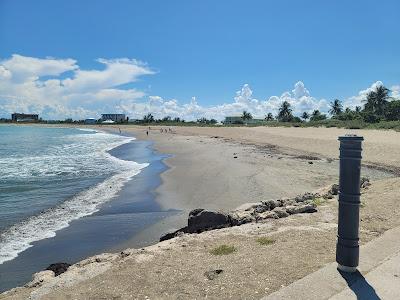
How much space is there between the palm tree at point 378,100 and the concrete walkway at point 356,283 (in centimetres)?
8553

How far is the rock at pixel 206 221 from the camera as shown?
8430 mm

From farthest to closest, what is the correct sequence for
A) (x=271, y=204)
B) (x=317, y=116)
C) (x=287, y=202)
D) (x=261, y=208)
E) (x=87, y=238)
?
(x=317, y=116) < (x=287, y=202) < (x=271, y=204) < (x=87, y=238) < (x=261, y=208)

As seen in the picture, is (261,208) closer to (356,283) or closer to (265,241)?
(265,241)

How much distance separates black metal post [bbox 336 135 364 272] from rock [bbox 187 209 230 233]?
12.8 feet

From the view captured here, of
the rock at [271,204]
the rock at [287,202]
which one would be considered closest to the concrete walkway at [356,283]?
the rock at [271,204]

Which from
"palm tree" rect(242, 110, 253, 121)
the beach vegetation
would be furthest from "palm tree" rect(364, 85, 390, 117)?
"palm tree" rect(242, 110, 253, 121)

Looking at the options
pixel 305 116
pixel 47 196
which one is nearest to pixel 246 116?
pixel 305 116

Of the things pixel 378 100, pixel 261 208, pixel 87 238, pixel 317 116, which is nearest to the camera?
pixel 261 208

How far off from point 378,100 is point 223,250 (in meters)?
87.7

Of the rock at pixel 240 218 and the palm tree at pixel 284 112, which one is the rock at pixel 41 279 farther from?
the palm tree at pixel 284 112

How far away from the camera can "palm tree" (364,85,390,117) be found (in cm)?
8388

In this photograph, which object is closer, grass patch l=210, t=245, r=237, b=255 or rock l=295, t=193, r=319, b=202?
grass patch l=210, t=245, r=237, b=255

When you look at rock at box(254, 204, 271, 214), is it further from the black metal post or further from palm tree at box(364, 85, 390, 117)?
palm tree at box(364, 85, 390, 117)

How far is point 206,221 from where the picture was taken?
8570 mm
